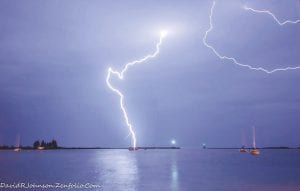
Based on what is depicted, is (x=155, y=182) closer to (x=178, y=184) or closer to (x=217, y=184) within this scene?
(x=178, y=184)

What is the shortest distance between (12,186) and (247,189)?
1704cm

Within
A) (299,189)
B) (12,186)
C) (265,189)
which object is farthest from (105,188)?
(299,189)

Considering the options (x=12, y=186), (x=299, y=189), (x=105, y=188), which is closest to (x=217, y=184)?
(x=299, y=189)

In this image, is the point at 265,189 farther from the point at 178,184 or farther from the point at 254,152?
the point at 254,152

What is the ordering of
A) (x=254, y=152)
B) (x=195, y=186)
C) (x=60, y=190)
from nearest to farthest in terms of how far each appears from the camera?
(x=60, y=190), (x=195, y=186), (x=254, y=152)

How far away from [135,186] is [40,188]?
24.1 ft

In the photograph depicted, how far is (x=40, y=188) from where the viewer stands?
29.2 meters

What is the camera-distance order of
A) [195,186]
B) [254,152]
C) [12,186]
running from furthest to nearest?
[254,152], [195,186], [12,186]

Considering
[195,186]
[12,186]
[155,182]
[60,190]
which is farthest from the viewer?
[155,182]

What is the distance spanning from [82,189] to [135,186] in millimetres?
4938

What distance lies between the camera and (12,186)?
98.2 feet

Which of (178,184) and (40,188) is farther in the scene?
(178,184)

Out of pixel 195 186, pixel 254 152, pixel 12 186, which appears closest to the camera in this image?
pixel 12 186

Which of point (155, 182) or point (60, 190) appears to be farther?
point (155, 182)
